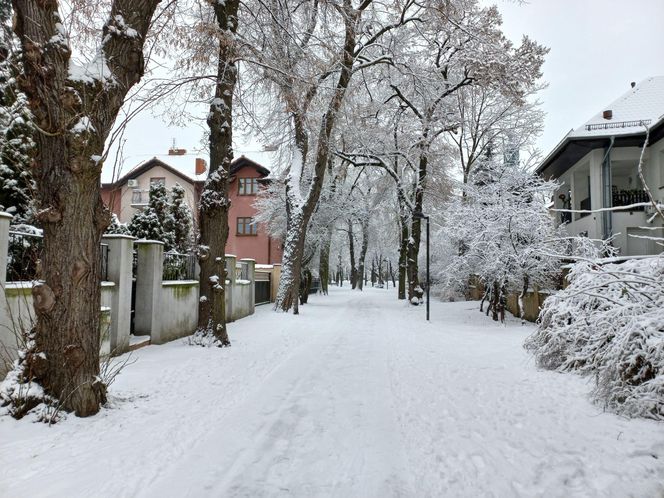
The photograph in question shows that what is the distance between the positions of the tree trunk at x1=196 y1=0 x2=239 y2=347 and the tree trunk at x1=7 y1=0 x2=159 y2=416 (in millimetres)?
4310

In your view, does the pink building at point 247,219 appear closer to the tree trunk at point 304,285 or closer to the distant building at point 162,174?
the distant building at point 162,174

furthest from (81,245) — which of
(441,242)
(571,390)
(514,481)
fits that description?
(441,242)

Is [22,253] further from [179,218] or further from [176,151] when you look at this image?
[176,151]

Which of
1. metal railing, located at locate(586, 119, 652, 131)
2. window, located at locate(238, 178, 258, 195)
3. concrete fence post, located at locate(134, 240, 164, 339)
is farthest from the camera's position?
Answer: window, located at locate(238, 178, 258, 195)

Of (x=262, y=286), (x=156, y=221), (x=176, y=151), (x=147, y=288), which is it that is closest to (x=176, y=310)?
(x=147, y=288)

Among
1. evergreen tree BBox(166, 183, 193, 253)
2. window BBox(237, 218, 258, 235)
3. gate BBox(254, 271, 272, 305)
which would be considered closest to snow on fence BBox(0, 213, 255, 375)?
gate BBox(254, 271, 272, 305)

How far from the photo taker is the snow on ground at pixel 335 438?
9.80ft

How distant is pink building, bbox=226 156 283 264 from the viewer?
32531 mm

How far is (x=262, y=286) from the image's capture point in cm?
1903

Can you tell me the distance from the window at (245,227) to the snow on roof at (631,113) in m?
22.7

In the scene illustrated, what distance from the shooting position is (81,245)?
4023 millimetres

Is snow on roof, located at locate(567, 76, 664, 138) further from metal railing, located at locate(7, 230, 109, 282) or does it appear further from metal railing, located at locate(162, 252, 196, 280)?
metal railing, located at locate(7, 230, 109, 282)

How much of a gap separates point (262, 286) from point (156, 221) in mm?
5171

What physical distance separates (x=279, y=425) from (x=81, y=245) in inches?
99.5
